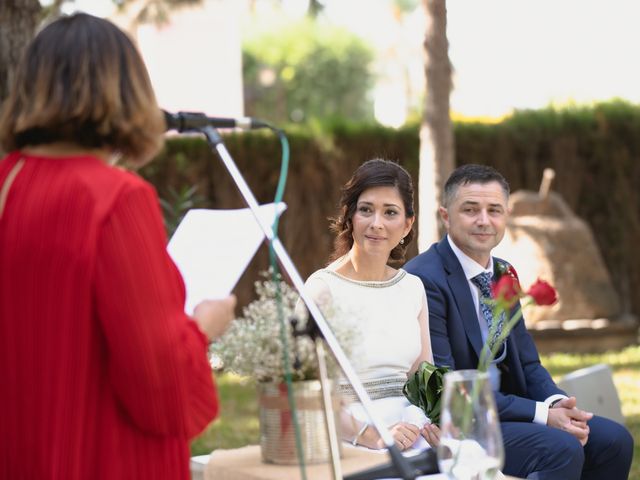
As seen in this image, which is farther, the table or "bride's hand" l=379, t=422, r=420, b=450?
"bride's hand" l=379, t=422, r=420, b=450

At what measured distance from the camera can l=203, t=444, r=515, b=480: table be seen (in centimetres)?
277

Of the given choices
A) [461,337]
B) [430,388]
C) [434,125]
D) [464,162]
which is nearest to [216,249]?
[430,388]

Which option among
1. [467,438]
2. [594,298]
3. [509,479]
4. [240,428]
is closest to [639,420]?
[240,428]

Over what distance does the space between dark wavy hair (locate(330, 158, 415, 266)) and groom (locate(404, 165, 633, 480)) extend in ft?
0.89

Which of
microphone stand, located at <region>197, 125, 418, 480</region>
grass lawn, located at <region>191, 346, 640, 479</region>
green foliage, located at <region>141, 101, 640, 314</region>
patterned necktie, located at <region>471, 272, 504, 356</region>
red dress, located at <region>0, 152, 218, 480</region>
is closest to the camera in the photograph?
red dress, located at <region>0, 152, 218, 480</region>

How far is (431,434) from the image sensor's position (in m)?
3.96

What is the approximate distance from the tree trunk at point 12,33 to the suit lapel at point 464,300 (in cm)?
293

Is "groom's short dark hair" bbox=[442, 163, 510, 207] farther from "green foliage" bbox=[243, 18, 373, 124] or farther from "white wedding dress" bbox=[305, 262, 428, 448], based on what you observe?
"green foliage" bbox=[243, 18, 373, 124]

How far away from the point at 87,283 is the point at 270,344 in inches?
28.6

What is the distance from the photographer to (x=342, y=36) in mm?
56812

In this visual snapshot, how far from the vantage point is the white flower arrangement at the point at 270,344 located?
267 cm

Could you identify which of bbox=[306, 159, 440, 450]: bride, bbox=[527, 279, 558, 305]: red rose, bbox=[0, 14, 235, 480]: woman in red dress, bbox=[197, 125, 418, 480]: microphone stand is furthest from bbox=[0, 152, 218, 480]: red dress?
bbox=[306, 159, 440, 450]: bride

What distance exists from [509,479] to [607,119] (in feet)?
34.5

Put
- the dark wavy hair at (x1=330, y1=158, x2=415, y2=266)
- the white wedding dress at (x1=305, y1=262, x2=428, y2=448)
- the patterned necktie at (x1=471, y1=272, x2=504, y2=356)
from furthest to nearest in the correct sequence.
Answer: the patterned necktie at (x1=471, y1=272, x2=504, y2=356) < the dark wavy hair at (x1=330, y1=158, x2=415, y2=266) < the white wedding dress at (x1=305, y1=262, x2=428, y2=448)
